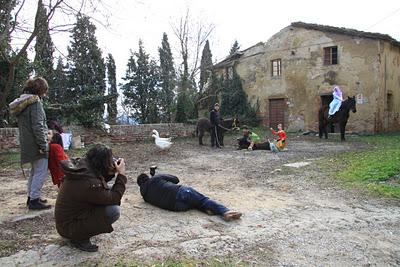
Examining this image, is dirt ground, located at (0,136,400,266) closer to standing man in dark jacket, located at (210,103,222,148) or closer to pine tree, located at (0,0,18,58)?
pine tree, located at (0,0,18,58)

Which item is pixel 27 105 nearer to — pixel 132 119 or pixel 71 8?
pixel 71 8

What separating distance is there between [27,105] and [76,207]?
1799 mm

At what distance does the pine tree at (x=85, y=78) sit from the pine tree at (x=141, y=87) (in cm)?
242

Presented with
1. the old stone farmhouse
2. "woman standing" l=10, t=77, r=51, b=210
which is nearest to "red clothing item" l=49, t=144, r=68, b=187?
"woman standing" l=10, t=77, r=51, b=210

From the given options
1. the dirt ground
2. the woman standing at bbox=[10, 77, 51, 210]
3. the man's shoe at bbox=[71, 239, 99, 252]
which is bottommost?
the dirt ground

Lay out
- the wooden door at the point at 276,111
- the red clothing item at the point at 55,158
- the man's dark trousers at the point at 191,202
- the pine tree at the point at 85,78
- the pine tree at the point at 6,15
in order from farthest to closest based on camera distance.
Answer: the wooden door at the point at 276,111
the pine tree at the point at 85,78
the pine tree at the point at 6,15
the red clothing item at the point at 55,158
the man's dark trousers at the point at 191,202

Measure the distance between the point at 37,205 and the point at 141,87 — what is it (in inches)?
884

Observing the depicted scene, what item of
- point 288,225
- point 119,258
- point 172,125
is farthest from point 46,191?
point 172,125

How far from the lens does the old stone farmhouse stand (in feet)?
59.4

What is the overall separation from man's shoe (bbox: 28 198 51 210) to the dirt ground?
10 cm

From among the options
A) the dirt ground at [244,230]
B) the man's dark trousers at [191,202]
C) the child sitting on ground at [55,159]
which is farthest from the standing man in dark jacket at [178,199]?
the child sitting on ground at [55,159]

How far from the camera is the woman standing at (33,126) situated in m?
4.42

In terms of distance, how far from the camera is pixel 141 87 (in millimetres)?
26609

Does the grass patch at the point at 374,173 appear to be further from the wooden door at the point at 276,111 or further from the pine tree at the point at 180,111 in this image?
the wooden door at the point at 276,111
